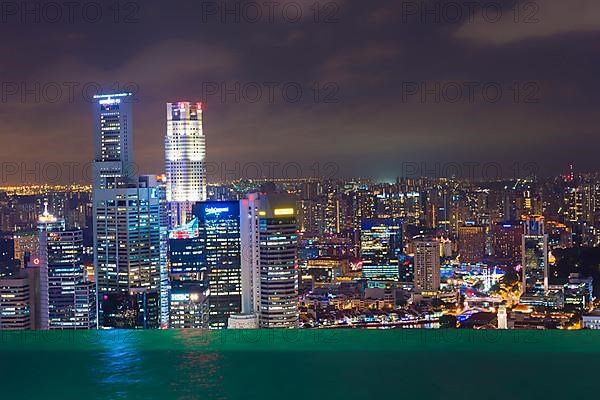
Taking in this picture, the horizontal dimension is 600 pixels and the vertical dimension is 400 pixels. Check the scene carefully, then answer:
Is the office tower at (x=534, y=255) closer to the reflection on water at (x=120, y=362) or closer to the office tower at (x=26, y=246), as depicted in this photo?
the office tower at (x=26, y=246)

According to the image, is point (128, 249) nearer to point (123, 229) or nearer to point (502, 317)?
point (123, 229)

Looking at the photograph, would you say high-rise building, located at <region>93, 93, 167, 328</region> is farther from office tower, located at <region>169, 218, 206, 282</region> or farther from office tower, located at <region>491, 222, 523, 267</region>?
office tower, located at <region>491, 222, 523, 267</region>

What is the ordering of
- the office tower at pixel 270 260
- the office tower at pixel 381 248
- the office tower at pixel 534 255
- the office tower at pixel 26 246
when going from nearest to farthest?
the office tower at pixel 26 246
the office tower at pixel 270 260
the office tower at pixel 534 255
the office tower at pixel 381 248

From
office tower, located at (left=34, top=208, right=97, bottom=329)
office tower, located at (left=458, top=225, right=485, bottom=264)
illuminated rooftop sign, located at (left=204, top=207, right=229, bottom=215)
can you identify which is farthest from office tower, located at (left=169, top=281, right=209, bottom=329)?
office tower, located at (left=458, top=225, right=485, bottom=264)

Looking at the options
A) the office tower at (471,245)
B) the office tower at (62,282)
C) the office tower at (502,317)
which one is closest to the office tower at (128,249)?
the office tower at (62,282)

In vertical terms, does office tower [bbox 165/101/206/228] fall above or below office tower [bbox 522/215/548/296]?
above

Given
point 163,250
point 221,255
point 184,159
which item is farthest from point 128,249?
point 184,159

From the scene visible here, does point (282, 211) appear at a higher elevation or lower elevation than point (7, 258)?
higher
